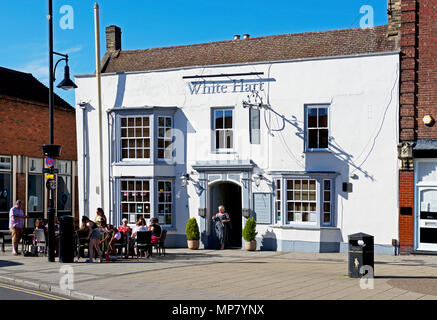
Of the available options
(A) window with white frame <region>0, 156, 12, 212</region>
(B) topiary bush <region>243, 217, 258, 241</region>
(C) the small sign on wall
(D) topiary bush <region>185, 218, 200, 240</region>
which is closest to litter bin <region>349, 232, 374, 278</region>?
(B) topiary bush <region>243, 217, 258, 241</region>

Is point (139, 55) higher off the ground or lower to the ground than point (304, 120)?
higher

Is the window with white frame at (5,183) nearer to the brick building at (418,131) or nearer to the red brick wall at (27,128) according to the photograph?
the red brick wall at (27,128)

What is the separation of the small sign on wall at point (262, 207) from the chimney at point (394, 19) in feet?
23.2

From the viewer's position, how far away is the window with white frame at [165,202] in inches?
878

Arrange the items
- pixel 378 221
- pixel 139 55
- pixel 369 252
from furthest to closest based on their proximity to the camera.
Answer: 1. pixel 139 55
2. pixel 378 221
3. pixel 369 252

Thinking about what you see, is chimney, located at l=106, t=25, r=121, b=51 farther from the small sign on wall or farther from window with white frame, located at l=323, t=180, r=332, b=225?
window with white frame, located at l=323, t=180, r=332, b=225

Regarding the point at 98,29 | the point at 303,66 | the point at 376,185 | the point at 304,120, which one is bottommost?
the point at 376,185

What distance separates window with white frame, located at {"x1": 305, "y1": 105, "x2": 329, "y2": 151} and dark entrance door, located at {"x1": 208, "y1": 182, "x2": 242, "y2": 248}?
3.76 meters

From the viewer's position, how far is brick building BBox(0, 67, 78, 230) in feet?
89.3

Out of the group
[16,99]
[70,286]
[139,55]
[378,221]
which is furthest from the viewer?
[16,99]
